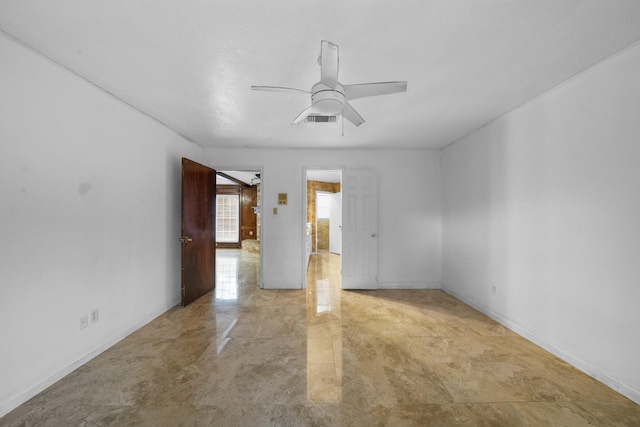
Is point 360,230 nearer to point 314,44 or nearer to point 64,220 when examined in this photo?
point 314,44

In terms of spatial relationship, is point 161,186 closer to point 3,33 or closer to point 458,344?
point 3,33

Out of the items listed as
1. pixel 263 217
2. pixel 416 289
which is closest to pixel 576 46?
pixel 416 289

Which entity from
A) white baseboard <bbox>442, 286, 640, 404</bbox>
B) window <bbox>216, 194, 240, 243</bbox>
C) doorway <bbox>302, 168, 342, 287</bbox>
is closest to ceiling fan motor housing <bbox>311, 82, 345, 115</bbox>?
white baseboard <bbox>442, 286, 640, 404</bbox>

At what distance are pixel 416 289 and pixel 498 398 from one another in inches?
105

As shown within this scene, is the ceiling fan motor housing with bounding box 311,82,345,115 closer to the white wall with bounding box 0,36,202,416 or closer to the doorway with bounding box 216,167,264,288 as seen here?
the white wall with bounding box 0,36,202,416

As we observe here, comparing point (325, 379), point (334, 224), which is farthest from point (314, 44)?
point (334, 224)

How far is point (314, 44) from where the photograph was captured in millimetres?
1772

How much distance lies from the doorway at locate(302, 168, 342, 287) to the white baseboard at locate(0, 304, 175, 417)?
5.49 metres

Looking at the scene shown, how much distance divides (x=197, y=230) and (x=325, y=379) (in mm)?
Result: 2825

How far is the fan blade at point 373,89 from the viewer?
165cm

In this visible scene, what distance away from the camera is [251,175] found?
26.6 feet

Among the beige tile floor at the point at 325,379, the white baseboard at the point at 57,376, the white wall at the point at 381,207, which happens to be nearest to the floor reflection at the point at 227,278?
the white wall at the point at 381,207

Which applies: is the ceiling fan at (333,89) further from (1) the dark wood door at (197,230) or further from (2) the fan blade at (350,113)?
(1) the dark wood door at (197,230)

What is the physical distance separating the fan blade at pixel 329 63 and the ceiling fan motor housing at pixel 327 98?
0.12 ft
